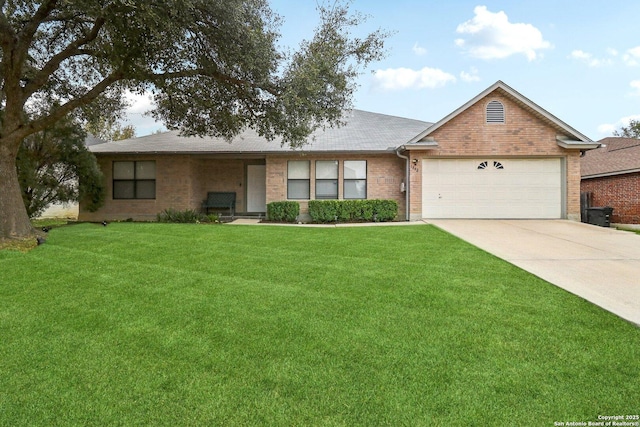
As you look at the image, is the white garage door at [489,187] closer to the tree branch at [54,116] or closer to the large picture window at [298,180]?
the large picture window at [298,180]

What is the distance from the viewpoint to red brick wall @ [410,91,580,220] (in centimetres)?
1338

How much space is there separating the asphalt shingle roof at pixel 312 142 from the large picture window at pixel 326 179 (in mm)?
767

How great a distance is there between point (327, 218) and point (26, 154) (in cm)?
1030

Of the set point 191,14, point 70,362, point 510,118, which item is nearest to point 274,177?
point 191,14

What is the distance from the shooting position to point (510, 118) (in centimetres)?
1344

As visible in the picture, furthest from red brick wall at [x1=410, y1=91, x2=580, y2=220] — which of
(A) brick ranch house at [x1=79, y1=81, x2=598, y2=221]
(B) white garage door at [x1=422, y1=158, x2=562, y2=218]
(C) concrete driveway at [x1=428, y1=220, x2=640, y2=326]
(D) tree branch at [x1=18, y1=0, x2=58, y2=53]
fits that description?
(D) tree branch at [x1=18, y1=0, x2=58, y2=53]

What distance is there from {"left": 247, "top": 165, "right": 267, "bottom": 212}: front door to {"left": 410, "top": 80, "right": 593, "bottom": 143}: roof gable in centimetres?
716

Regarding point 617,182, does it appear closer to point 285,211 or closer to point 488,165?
point 488,165

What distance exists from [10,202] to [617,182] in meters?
22.9

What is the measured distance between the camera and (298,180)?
15.1m

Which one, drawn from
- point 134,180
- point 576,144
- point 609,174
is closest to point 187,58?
point 134,180

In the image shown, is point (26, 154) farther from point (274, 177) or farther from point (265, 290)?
point (265, 290)

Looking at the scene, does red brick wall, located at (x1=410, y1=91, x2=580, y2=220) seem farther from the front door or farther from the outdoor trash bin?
the front door

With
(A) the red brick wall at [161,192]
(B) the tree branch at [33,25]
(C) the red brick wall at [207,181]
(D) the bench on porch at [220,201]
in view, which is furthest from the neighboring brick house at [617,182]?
(B) the tree branch at [33,25]
